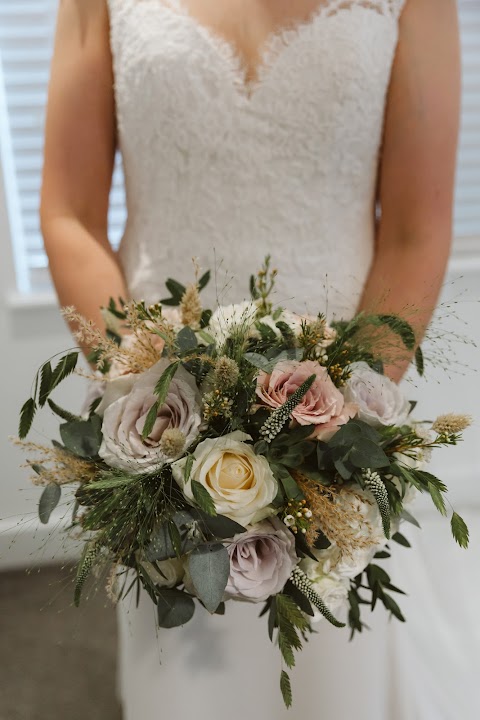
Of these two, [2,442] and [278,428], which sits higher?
[278,428]

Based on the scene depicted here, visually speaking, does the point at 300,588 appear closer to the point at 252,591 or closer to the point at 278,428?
the point at 252,591

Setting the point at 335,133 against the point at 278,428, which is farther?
the point at 335,133

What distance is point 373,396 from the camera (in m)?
0.67

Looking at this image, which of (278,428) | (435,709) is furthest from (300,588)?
(435,709)

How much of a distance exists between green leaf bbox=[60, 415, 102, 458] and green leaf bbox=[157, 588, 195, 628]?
161 mm

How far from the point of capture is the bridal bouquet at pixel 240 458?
0.61 m

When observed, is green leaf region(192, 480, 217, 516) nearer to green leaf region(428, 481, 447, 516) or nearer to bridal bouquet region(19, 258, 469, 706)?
bridal bouquet region(19, 258, 469, 706)

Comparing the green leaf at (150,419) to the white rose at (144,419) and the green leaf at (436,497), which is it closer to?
the white rose at (144,419)

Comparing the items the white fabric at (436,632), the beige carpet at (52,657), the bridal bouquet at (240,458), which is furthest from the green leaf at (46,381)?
the beige carpet at (52,657)

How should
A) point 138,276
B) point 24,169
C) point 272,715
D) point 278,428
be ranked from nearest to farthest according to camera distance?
point 278,428
point 272,715
point 138,276
point 24,169

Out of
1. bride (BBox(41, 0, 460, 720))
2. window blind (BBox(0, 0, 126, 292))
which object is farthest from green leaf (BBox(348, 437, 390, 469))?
window blind (BBox(0, 0, 126, 292))

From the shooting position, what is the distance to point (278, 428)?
2.01 feet

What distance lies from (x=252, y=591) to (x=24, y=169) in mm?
1716

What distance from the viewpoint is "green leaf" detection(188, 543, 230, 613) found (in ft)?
1.96
